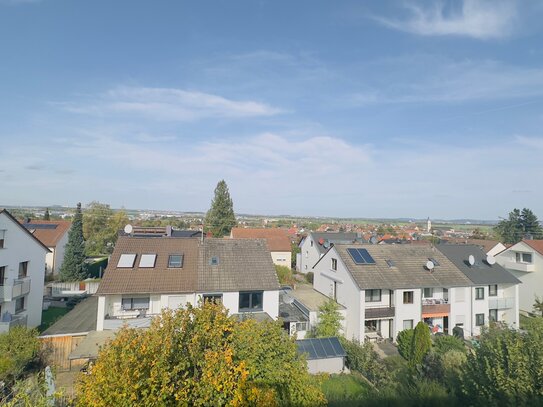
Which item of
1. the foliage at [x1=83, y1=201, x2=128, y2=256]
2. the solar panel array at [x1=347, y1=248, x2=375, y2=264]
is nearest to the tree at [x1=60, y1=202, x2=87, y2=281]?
the foliage at [x1=83, y1=201, x2=128, y2=256]

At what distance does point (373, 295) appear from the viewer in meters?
26.5

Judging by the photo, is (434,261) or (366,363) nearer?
(366,363)

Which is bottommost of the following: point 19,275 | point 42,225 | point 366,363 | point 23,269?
point 366,363

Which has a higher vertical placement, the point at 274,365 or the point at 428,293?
the point at 274,365

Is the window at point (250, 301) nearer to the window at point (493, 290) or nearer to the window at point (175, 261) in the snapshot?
the window at point (175, 261)

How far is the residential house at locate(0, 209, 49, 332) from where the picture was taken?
22.2m

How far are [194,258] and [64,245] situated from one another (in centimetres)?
3125

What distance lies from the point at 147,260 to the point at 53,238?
28.7 m

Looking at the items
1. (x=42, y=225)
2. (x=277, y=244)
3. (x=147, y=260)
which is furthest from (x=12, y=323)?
(x=277, y=244)

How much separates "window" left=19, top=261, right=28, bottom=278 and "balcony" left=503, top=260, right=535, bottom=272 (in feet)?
155

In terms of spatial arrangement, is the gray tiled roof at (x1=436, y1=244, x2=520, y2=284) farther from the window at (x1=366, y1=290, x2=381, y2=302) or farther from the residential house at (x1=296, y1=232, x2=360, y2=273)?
the residential house at (x1=296, y1=232, x2=360, y2=273)

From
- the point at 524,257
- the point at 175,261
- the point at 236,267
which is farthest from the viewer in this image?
the point at 524,257

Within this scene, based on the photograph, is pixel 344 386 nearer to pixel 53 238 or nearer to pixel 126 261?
pixel 126 261

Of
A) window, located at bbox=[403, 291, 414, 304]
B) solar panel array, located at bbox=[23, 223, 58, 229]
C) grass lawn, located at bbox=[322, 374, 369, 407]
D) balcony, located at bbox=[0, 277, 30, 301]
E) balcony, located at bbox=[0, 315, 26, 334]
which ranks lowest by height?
grass lawn, located at bbox=[322, 374, 369, 407]
